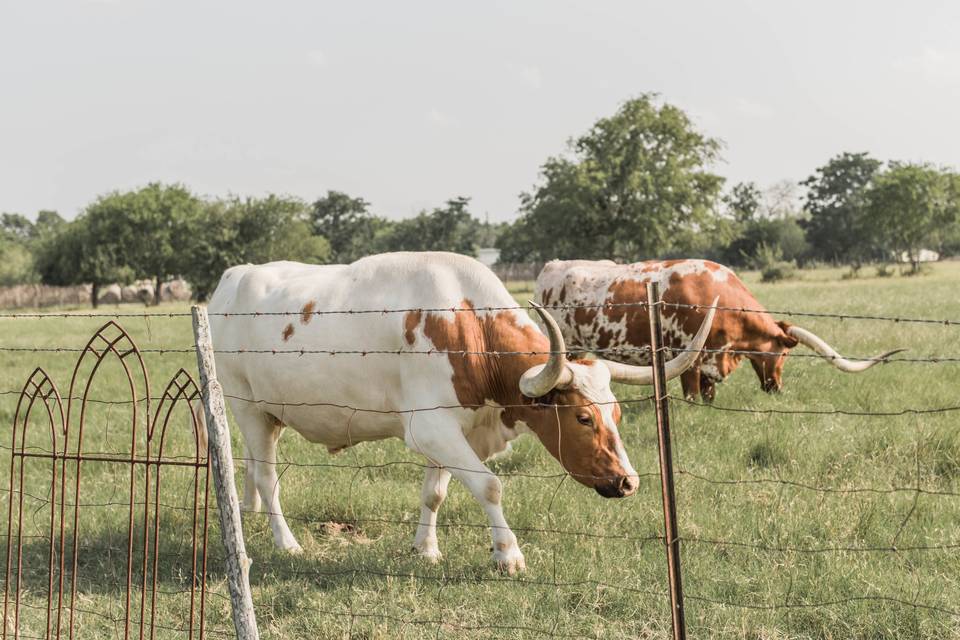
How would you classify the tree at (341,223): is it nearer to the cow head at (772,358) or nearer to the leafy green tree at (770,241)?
the leafy green tree at (770,241)

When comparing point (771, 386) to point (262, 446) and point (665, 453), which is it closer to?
point (262, 446)

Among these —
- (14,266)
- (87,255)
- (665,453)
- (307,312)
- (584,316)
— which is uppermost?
(14,266)

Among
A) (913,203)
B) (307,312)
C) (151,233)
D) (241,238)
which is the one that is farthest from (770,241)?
(307,312)

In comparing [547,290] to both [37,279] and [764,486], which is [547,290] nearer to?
[764,486]

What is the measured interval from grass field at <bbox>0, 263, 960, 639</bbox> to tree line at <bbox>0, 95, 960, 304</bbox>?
41.3 metres

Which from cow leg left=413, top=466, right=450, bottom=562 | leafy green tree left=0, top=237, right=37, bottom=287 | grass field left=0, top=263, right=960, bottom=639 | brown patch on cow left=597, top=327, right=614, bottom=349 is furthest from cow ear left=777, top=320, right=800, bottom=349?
leafy green tree left=0, top=237, right=37, bottom=287

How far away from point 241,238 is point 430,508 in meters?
58.9

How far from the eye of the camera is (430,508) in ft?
18.8

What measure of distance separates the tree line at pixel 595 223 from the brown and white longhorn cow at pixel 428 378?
1688 inches

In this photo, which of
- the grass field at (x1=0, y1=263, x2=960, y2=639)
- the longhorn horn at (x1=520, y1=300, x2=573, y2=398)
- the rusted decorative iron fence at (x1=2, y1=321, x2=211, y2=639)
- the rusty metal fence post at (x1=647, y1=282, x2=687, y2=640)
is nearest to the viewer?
the rusty metal fence post at (x1=647, y1=282, x2=687, y2=640)

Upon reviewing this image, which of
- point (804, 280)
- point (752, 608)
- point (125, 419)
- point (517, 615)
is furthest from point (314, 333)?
point (804, 280)

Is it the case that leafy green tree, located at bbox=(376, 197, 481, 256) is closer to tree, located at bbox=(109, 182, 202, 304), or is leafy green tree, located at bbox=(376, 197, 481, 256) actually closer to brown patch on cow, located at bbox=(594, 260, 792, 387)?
tree, located at bbox=(109, 182, 202, 304)

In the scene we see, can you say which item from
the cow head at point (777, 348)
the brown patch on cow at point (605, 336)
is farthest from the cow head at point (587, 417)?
the brown patch on cow at point (605, 336)

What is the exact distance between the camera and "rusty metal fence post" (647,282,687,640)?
338 centimetres
